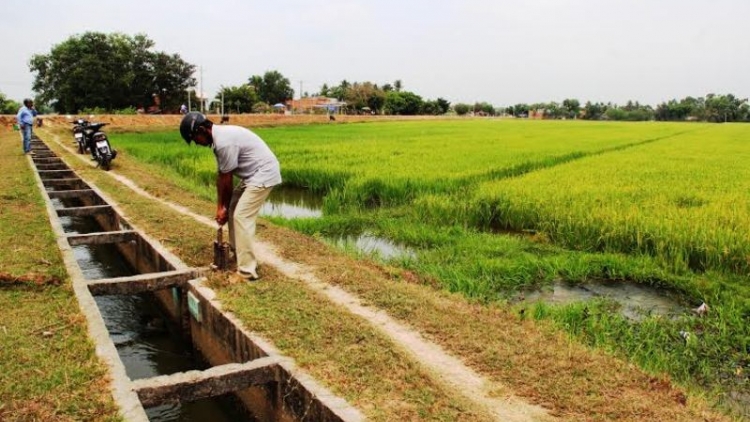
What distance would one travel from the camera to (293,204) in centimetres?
1086

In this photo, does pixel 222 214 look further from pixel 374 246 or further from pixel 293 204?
pixel 293 204

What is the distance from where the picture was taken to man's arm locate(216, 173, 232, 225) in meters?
4.39

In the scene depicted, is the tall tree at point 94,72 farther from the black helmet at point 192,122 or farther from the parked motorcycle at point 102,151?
the black helmet at point 192,122

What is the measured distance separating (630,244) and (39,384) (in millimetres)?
5656

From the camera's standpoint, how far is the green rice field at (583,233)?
4.19 meters

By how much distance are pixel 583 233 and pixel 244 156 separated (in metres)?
4.16

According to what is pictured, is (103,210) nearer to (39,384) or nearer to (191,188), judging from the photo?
(191,188)

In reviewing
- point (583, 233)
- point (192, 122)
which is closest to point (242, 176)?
point (192, 122)

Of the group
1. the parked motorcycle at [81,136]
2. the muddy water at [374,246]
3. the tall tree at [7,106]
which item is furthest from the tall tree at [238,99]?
the muddy water at [374,246]

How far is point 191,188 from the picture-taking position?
1044 centimetres

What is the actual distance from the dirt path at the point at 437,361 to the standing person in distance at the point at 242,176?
0.57m

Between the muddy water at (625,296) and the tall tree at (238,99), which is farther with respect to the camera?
the tall tree at (238,99)

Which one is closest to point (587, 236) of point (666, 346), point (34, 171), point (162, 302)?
point (666, 346)

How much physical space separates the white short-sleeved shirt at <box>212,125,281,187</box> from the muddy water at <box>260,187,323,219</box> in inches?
192
